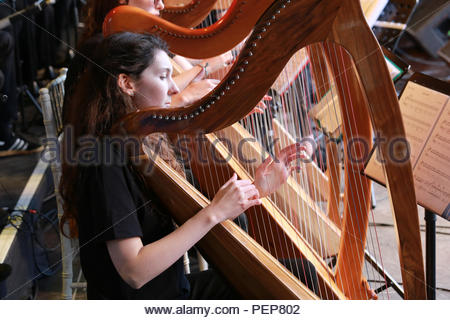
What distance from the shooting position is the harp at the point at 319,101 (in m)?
1.02

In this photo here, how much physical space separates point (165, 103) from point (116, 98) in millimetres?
135

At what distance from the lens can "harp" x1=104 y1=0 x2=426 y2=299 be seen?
102 cm

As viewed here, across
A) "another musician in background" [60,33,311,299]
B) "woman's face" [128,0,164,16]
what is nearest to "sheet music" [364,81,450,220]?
"another musician in background" [60,33,311,299]

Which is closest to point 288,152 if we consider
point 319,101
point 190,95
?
point 319,101

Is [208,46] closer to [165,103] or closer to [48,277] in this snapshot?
[165,103]

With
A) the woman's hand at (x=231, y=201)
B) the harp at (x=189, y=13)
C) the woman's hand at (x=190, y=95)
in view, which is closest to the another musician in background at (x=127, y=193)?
the woman's hand at (x=231, y=201)

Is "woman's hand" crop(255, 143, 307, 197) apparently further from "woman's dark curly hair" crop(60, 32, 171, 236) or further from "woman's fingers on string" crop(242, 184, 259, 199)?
"woman's dark curly hair" crop(60, 32, 171, 236)

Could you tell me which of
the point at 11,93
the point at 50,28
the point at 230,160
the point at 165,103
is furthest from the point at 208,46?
the point at 50,28

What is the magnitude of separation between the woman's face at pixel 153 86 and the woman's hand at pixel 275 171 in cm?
33

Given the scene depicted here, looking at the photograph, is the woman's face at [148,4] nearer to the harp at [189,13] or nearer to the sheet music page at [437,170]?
the harp at [189,13]

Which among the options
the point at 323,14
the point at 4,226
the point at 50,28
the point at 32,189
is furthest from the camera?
the point at 50,28

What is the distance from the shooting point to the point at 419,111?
4.81 feet

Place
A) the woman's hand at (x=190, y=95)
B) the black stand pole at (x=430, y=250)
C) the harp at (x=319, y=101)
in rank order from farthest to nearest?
the woman's hand at (x=190, y=95)
the black stand pole at (x=430, y=250)
the harp at (x=319, y=101)

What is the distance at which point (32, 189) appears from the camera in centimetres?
266
